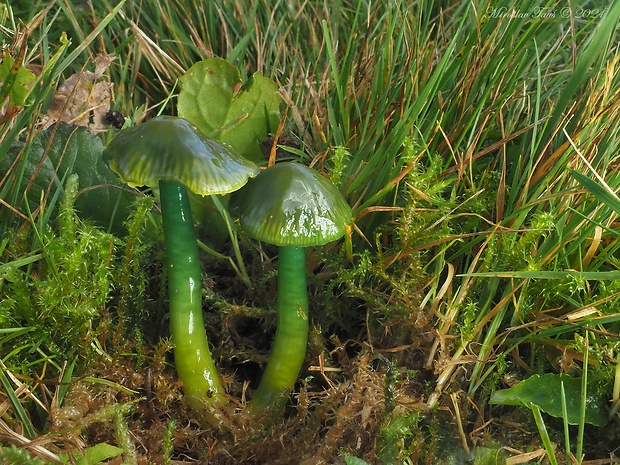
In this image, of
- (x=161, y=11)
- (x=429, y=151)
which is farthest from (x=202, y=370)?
(x=161, y=11)

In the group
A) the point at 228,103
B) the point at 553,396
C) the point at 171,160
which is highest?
the point at 171,160

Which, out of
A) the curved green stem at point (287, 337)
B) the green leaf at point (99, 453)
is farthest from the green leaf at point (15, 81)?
the green leaf at point (99, 453)

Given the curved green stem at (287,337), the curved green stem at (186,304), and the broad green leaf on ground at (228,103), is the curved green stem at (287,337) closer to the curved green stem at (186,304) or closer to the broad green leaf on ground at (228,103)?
the curved green stem at (186,304)

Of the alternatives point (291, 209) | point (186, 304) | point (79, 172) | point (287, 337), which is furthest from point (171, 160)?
point (79, 172)

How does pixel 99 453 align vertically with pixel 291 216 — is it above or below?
below

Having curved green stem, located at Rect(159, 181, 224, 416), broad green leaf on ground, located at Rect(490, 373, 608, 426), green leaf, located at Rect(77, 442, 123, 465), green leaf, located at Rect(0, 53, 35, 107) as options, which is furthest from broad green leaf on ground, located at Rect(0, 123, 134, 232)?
broad green leaf on ground, located at Rect(490, 373, 608, 426)

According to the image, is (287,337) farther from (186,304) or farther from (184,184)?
(184,184)
